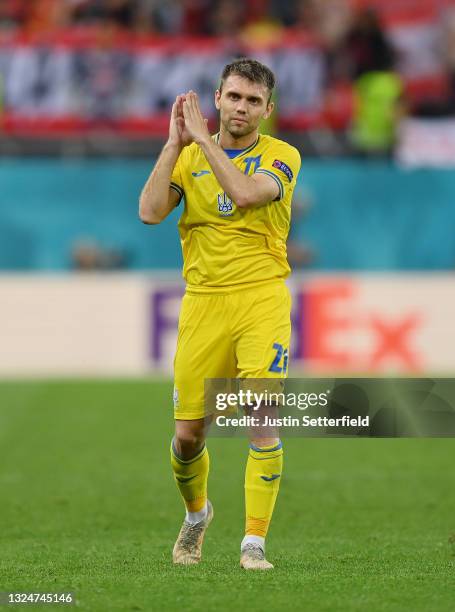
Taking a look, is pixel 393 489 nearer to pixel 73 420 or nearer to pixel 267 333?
pixel 267 333

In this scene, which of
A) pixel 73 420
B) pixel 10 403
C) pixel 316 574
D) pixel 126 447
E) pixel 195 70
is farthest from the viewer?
pixel 195 70

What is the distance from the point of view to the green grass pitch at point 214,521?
6.01 meters

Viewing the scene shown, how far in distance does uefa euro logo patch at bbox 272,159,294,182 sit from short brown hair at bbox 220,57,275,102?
0.33 m

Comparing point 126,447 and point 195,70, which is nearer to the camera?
point 126,447

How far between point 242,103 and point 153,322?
9316 millimetres

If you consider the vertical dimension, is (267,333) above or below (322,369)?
above

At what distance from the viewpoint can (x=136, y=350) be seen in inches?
625

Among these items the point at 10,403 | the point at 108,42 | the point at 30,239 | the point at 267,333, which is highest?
the point at 108,42

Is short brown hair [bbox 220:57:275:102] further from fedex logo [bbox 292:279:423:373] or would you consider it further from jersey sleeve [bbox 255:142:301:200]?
fedex logo [bbox 292:279:423:373]

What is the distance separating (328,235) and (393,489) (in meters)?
6.56

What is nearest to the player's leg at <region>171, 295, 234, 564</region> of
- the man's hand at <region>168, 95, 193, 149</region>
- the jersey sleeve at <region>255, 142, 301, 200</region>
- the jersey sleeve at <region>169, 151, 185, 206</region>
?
the jersey sleeve at <region>169, 151, 185, 206</region>

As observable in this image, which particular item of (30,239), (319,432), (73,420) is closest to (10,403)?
(73,420)

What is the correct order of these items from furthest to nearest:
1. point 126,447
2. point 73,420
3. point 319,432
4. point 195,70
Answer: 1. point 195,70
2. point 73,420
3. point 126,447
4. point 319,432

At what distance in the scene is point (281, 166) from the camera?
6664 millimetres
